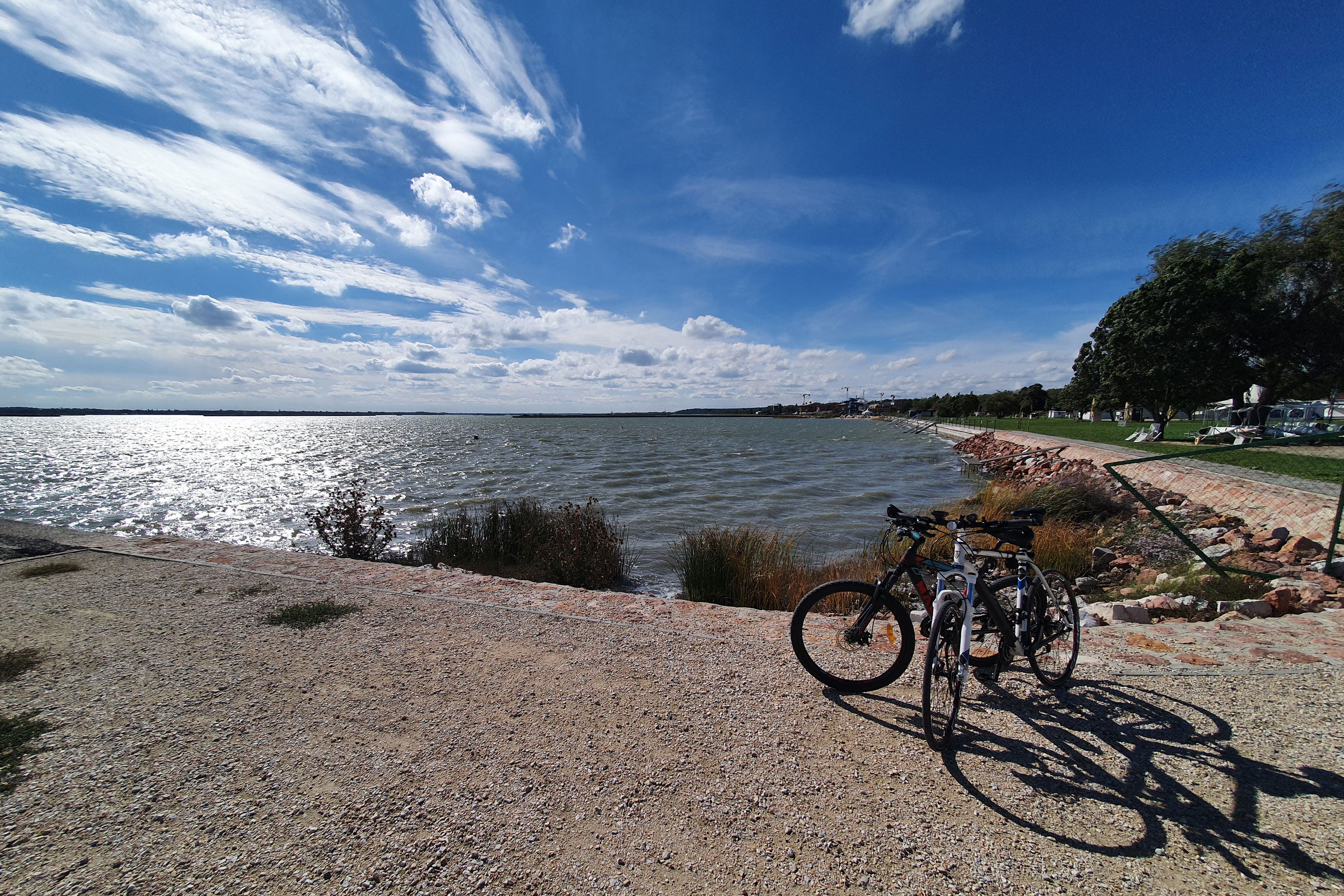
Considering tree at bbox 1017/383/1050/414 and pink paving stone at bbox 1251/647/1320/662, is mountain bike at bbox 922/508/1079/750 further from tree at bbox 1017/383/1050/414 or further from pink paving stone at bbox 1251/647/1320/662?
tree at bbox 1017/383/1050/414

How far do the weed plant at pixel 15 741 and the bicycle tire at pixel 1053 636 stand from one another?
19.4 ft

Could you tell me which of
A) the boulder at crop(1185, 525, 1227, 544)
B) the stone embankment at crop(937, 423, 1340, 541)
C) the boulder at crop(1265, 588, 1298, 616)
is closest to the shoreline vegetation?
the boulder at crop(1185, 525, 1227, 544)

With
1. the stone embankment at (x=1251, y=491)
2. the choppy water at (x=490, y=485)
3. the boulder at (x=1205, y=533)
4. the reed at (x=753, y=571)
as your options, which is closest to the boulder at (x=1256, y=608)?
the stone embankment at (x=1251, y=491)

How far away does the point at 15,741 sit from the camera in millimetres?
2996

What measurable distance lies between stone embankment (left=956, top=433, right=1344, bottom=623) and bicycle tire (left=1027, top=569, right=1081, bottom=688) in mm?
2495

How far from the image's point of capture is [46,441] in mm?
60812

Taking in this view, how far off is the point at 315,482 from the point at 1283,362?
4408cm

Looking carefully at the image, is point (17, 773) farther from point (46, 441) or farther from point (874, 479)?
point (46, 441)

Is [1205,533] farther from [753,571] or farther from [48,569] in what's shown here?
[48,569]

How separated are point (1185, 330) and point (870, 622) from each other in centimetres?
3009

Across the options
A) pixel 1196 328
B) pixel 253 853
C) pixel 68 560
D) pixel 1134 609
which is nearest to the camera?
pixel 253 853

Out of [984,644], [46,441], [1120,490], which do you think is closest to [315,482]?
[984,644]

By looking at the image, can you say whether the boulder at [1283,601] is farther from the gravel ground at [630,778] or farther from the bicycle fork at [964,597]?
the bicycle fork at [964,597]

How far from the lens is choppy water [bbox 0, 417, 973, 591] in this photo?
1465 centimetres
